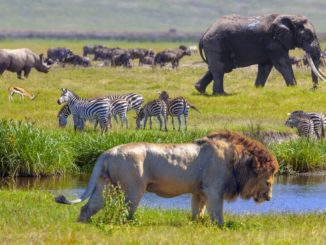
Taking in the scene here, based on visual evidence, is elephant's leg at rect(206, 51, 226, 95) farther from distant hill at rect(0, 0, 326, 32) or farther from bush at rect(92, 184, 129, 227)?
distant hill at rect(0, 0, 326, 32)

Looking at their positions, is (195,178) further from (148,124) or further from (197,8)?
(197,8)

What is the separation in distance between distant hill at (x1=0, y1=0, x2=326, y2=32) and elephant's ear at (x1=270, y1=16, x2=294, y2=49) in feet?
391

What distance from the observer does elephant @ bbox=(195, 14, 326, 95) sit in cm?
3491

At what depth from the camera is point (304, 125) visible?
2247 cm

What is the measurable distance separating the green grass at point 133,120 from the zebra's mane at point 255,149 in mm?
6827

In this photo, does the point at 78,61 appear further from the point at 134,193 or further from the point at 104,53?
the point at 134,193

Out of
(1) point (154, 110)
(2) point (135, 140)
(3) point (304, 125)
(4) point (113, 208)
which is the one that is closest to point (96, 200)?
(4) point (113, 208)

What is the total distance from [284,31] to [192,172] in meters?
23.6

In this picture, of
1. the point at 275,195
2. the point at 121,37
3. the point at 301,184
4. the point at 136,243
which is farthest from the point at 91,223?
the point at 121,37

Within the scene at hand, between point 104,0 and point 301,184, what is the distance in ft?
521

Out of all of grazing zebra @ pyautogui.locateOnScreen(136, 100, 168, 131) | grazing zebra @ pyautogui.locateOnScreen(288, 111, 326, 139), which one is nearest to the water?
grazing zebra @ pyautogui.locateOnScreen(288, 111, 326, 139)

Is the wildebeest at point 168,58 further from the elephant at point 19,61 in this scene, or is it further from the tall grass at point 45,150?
the tall grass at point 45,150

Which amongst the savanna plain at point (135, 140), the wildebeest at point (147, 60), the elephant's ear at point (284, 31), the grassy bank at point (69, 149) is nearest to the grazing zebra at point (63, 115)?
the savanna plain at point (135, 140)

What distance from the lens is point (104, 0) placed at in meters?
175
